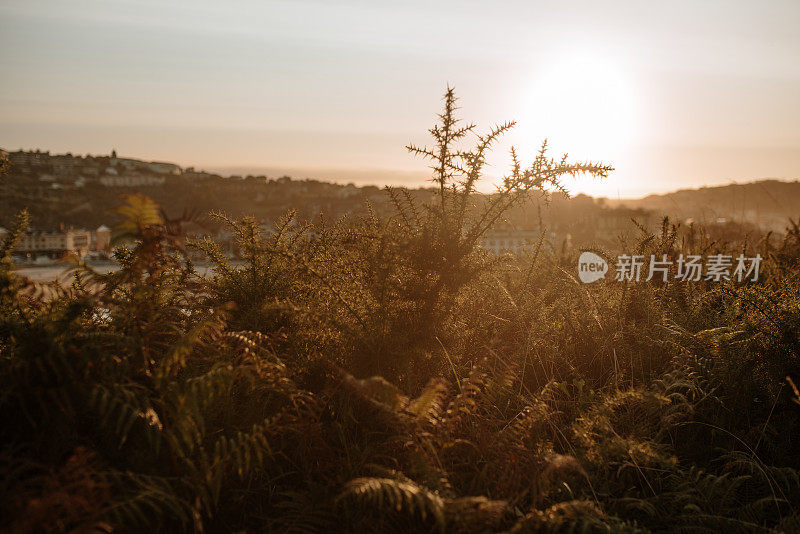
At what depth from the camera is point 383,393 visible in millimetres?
2439

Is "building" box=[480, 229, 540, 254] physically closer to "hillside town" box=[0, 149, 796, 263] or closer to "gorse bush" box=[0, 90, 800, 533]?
"hillside town" box=[0, 149, 796, 263]

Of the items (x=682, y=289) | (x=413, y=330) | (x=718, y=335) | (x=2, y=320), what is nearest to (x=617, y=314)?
(x=718, y=335)

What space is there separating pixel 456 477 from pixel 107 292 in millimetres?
2042

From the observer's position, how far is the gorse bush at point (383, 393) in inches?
77.5

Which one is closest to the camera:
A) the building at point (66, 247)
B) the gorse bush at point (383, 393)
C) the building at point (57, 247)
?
the gorse bush at point (383, 393)

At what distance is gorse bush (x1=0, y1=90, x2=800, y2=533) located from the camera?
1.97 m

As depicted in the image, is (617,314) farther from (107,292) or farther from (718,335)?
(107,292)

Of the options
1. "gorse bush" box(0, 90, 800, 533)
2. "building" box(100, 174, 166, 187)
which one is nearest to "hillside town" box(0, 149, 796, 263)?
"gorse bush" box(0, 90, 800, 533)

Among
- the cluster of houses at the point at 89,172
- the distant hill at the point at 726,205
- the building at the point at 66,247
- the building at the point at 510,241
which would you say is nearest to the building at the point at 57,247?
the building at the point at 66,247

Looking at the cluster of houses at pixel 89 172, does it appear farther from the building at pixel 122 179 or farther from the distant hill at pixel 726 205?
the distant hill at pixel 726 205

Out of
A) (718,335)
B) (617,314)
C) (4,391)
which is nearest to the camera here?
(4,391)

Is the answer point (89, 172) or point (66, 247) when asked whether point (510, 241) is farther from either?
point (89, 172)

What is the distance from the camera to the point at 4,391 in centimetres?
186

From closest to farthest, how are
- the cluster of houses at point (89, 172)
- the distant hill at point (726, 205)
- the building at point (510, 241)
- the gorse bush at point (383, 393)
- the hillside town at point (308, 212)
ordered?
the gorse bush at point (383, 393) < the hillside town at point (308, 212) < the building at point (510, 241) < the distant hill at point (726, 205) < the cluster of houses at point (89, 172)
